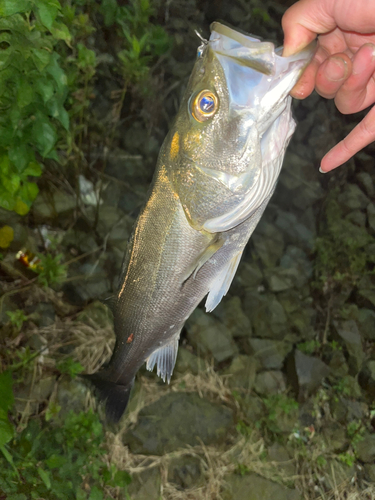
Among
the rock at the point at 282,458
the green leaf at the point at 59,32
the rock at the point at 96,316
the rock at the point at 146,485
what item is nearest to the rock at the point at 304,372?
the rock at the point at 282,458

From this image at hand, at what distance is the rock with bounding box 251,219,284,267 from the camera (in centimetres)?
507

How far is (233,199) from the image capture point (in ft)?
4.75

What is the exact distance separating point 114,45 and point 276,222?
336 centimetres

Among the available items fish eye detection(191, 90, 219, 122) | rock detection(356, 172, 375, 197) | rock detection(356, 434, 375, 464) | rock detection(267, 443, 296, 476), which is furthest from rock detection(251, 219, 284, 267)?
fish eye detection(191, 90, 219, 122)

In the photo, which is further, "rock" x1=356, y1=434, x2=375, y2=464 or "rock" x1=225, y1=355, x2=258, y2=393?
"rock" x1=225, y1=355, x2=258, y2=393

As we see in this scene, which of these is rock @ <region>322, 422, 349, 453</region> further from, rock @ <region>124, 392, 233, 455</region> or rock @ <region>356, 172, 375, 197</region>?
rock @ <region>356, 172, 375, 197</region>

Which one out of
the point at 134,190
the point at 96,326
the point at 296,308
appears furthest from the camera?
the point at 296,308

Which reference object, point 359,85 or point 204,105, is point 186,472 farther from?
point 359,85

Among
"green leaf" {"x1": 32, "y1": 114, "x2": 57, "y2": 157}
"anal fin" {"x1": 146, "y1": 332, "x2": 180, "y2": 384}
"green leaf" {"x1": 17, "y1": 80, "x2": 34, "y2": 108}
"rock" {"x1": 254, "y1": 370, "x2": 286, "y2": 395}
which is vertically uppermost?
"green leaf" {"x1": 17, "y1": 80, "x2": 34, "y2": 108}

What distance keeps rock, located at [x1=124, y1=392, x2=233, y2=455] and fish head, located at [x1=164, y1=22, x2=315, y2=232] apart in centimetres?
287

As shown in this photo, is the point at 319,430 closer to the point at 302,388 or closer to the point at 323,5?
the point at 302,388

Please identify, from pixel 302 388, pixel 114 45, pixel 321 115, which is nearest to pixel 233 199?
pixel 302 388

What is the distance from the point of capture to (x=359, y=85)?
1.66 m

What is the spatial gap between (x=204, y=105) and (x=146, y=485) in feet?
12.0
